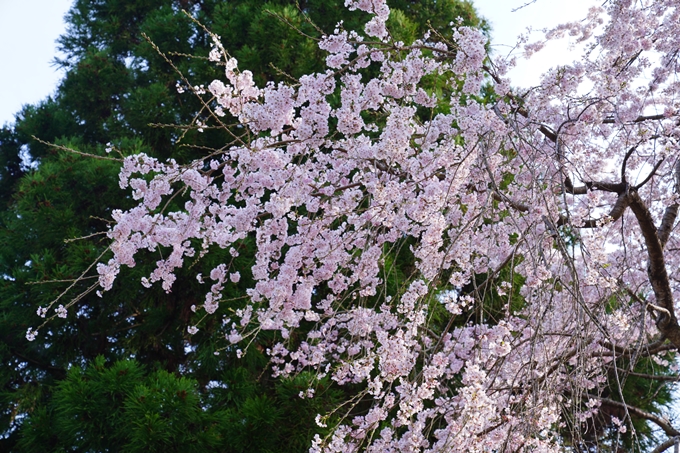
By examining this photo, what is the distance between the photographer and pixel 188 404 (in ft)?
9.82

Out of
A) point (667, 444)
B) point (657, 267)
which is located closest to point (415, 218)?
point (657, 267)

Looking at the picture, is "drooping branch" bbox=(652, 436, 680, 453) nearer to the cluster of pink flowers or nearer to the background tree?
the cluster of pink flowers

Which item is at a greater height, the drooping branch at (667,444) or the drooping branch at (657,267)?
the drooping branch at (657,267)

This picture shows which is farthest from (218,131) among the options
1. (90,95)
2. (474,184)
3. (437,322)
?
(474,184)

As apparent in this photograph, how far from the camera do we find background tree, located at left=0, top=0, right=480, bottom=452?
308 centimetres

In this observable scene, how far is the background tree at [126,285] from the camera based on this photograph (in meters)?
3.08

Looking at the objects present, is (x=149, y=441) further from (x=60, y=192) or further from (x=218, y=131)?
(x=218, y=131)

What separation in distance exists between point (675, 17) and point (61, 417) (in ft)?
12.2

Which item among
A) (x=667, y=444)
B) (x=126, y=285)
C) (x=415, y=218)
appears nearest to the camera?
(x=415, y=218)

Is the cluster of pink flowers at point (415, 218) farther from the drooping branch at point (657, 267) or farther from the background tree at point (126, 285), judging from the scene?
the background tree at point (126, 285)

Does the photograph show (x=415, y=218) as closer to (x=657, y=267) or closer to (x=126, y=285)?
(x=657, y=267)

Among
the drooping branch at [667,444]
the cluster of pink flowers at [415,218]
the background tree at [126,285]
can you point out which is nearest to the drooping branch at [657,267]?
the cluster of pink flowers at [415,218]

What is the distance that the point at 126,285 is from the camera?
12.4 feet

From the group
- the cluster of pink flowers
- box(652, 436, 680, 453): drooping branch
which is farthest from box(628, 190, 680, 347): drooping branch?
box(652, 436, 680, 453): drooping branch
